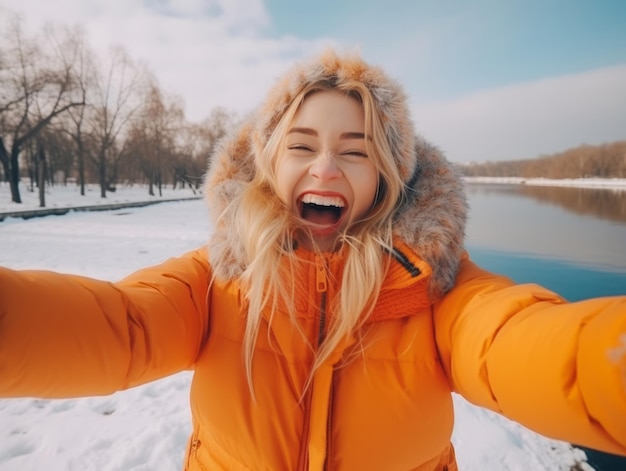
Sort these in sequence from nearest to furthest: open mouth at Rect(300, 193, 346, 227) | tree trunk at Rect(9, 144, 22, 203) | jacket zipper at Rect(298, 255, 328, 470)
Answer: jacket zipper at Rect(298, 255, 328, 470) < open mouth at Rect(300, 193, 346, 227) < tree trunk at Rect(9, 144, 22, 203)

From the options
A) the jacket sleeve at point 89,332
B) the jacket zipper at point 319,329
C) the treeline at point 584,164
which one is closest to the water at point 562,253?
the jacket zipper at point 319,329

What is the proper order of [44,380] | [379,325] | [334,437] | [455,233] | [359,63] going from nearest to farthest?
[44,380] < [334,437] < [379,325] < [455,233] < [359,63]

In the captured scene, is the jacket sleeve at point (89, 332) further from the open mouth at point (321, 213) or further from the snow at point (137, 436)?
the snow at point (137, 436)

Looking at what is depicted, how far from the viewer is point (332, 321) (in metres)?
1.20

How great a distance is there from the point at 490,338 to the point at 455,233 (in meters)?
0.47

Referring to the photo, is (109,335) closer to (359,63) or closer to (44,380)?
(44,380)

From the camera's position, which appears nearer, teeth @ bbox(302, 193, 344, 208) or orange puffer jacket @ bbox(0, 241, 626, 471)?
orange puffer jacket @ bbox(0, 241, 626, 471)

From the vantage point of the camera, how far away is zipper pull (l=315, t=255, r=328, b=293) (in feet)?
3.98

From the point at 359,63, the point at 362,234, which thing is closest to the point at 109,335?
the point at 362,234

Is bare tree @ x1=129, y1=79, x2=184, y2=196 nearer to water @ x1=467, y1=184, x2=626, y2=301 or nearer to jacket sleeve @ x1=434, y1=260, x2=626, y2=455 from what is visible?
water @ x1=467, y1=184, x2=626, y2=301

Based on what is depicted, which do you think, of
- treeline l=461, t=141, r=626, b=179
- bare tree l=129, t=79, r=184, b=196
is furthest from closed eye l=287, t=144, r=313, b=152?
treeline l=461, t=141, r=626, b=179

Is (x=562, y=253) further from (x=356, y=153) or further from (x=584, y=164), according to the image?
(x=584, y=164)

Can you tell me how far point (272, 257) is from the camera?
1.28 meters

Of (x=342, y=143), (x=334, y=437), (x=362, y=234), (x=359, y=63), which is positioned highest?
(x=359, y=63)
